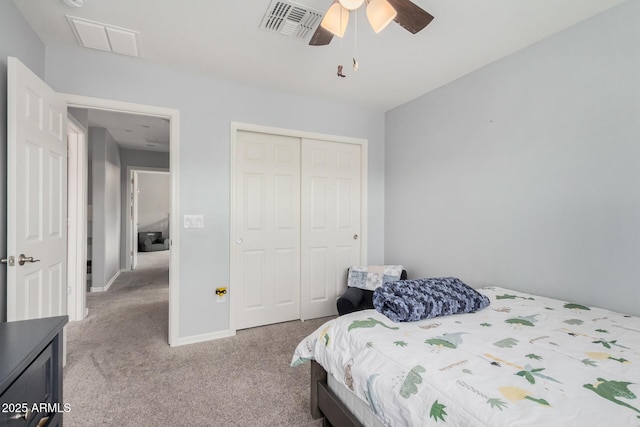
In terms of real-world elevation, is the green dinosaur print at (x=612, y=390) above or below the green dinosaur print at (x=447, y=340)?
above

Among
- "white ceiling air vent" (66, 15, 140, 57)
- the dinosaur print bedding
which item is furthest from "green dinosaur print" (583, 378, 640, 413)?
"white ceiling air vent" (66, 15, 140, 57)

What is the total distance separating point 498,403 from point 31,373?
138 centimetres

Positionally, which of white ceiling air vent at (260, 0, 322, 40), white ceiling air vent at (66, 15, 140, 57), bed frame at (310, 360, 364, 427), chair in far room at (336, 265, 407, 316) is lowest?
bed frame at (310, 360, 364, 427)

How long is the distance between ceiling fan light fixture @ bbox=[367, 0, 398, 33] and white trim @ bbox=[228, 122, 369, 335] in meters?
1.71

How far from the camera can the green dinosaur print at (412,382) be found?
1.03m

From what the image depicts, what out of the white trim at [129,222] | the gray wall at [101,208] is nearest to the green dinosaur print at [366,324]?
the gray wall at [101,208]

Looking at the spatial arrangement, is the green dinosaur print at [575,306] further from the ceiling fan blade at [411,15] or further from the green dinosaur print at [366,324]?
the ceiling fan blade at [411,15]

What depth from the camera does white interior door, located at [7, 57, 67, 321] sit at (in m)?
1.65

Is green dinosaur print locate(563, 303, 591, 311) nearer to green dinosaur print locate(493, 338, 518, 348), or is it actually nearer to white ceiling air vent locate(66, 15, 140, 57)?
green dinosaur print locate(493, 338, 518, 348)

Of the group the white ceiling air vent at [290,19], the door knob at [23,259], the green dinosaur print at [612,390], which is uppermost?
the white ceiling air vent at [290,19]

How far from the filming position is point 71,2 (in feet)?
5.88

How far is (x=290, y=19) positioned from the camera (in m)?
1.98

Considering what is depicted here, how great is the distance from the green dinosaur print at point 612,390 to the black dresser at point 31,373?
5.39 feet

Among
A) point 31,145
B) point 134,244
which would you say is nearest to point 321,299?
point 31,145
